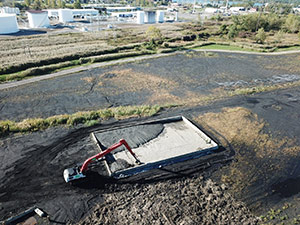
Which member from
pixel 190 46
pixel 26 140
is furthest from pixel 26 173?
pixel 190 46

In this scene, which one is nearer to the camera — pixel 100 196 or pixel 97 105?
pixel 100 196

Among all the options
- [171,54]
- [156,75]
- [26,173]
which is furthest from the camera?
[171,54]

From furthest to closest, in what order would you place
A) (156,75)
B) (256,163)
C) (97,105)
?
(156,75), (97,105), (256,163)

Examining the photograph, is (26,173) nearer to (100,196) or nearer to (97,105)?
(100,196)

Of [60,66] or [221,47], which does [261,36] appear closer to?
[221,47]

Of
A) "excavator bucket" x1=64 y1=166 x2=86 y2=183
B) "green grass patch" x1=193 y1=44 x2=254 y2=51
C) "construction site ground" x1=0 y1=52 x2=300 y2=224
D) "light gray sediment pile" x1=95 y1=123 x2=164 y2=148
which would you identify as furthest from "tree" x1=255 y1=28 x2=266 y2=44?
"excavator bucket" x1=64 y1=166 x2=86 y2=183

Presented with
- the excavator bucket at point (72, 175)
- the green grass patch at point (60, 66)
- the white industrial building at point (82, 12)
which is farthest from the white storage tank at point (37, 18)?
the excavator bucket at point (72, 175)

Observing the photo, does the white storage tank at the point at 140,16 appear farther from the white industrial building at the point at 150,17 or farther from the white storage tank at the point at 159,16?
the white storage tank at the point at 159,16
